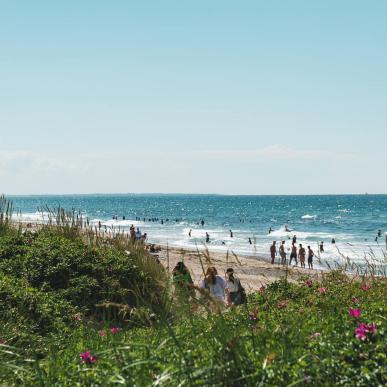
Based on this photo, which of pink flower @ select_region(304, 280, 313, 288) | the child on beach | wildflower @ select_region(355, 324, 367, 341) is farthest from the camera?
the child on beach

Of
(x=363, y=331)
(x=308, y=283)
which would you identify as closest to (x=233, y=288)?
(x=308, y=283)

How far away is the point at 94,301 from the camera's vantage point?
11898mm

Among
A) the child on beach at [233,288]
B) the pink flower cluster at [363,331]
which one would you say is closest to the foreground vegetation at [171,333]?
the pink flower cluster at [363,331]

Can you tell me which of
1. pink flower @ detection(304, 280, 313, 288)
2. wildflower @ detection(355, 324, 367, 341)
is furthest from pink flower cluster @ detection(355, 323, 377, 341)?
pink flower @ detection(304, 280, 313, 288)

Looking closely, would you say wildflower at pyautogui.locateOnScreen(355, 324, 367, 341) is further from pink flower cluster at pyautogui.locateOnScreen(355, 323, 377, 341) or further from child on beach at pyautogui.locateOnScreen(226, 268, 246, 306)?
child on beach at pyautogui.locateOnScreen(226, 268, 246, 306)

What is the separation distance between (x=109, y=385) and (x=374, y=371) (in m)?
2.05

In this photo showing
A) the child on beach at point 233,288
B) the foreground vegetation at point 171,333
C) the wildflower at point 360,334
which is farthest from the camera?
the child on beach at point 233,288

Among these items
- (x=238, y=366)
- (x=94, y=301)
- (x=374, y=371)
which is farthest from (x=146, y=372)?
(x=94, y=301)

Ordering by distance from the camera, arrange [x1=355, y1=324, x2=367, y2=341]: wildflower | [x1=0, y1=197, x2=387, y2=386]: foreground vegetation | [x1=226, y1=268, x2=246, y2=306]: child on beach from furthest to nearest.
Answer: [x1=226, y1=268, x2=246, y2=306]: child on beach
[x1=355, y1=324, x2=367, y2=341]: wildflower
[x1=0, y1=197, x2=387, y2=386]: foreground vegetation

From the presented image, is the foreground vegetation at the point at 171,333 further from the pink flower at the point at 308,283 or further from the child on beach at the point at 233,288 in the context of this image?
the child on beach at the point at 233,288

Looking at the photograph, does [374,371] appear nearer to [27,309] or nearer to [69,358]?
[69,358]

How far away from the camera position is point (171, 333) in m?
4.11

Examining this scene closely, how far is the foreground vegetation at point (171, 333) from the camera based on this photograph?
453 centimetres

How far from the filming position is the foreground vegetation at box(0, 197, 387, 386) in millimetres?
4531
